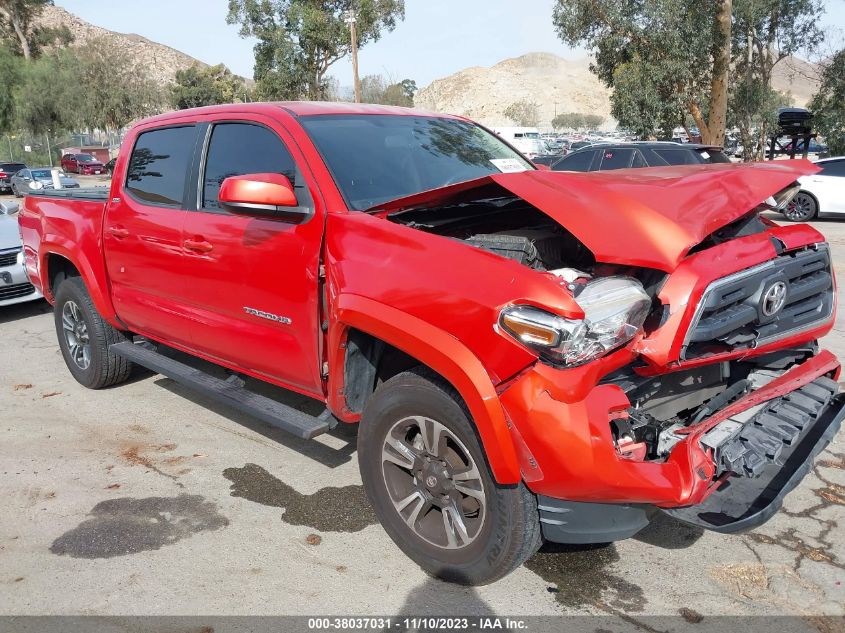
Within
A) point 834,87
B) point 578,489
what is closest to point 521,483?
point 578,489

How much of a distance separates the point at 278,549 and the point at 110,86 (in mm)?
58456

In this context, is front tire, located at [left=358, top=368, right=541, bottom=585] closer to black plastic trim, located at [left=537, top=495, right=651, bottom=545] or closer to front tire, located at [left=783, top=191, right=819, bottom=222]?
black plastic trim, located at [left=537, top=495, right=651, bottom=545]

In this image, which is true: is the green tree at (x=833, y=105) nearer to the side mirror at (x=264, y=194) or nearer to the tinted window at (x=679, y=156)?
the tinted window at (x=679, y=156)

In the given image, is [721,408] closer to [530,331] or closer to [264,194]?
[530,331]

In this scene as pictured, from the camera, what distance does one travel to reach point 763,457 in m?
2.51

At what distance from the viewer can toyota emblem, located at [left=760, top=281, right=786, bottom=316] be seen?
2.68 metres

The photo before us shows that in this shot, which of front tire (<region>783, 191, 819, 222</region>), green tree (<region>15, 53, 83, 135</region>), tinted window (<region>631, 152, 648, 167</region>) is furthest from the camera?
green tree (<region>15, 53, 83, 135</region>)

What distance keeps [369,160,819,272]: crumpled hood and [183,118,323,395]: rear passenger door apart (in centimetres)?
52

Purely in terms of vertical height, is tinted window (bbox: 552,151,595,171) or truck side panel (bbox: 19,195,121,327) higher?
tinted window (bbox: 552,151,595,171)

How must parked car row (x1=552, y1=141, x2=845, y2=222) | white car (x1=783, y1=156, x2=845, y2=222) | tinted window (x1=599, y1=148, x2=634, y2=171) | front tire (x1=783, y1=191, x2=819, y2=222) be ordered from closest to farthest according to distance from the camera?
parked car row (x1=552, y1=141, x2=845, y2=222) → tinted window (x1=599, y1=148, x2=634, y2=171) → white car (x1=783, y1=156, x2=845, y2=222) → front tire (x1=783, y1=191, x2=819, y2=222)

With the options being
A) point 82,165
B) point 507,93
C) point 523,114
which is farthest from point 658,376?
point 507,93

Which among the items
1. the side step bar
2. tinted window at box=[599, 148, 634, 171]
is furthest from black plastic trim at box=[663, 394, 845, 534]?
tinted window at box=[599, 148, 634, 171]

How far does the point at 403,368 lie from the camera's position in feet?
10.5

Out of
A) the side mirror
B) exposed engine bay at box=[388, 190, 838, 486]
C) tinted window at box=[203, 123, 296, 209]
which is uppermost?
tinted window at box=[203, 123, 296, 209]
